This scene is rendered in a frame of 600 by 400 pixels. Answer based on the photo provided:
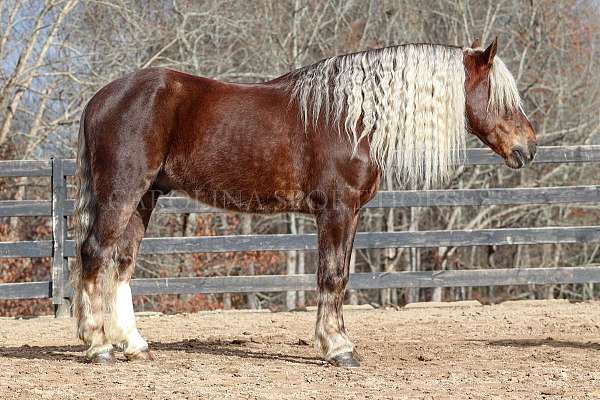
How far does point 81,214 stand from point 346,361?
1965 mm

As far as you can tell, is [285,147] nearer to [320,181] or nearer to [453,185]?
[320,181]

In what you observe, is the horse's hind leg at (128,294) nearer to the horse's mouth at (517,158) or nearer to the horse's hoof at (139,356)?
the horse's hoof at (139,356)

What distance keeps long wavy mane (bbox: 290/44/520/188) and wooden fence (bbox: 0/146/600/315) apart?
3035 millimetres

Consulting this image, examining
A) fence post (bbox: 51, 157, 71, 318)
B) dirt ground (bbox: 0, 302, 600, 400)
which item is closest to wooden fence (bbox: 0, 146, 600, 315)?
fence post (bbox: 51, 157, 71, 318)

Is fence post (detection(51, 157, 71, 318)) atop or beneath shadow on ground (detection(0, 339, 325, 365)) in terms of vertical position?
atop

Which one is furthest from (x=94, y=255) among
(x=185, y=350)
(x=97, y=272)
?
(x=185, y=350)

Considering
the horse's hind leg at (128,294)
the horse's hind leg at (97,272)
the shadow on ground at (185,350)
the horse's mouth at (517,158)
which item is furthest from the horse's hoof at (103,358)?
the horse's mouth at (517,158)

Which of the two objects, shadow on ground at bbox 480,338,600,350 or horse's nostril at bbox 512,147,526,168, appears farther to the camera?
shadow on ground at bbox 480,338,600,350

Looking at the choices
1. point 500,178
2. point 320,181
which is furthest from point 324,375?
point 500,178

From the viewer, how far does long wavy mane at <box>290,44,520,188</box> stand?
499 cm

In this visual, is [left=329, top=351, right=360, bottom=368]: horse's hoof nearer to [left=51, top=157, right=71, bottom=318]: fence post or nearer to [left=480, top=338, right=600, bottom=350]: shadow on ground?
[left=480, top=338, right=600, bottom=350]: shadow on ground

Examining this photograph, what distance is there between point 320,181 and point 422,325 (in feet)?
Result: 8.52

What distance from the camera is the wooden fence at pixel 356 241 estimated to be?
317 inches

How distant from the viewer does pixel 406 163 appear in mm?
4977
